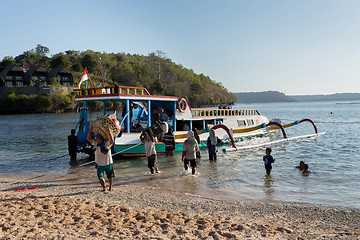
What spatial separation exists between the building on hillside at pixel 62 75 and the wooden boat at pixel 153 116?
268 feet

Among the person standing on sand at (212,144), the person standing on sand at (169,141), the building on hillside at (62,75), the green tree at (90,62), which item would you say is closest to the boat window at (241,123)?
the person standing on sand at (212,144)

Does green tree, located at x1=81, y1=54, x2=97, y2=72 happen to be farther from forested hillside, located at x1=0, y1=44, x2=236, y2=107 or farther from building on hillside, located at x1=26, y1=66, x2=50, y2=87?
building on hillside, located at x1=26, y1=66, x2=50, y2=87

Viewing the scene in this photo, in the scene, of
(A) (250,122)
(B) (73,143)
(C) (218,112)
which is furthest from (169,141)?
(A) (250,122)

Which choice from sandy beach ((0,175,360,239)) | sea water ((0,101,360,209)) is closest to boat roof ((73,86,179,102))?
sea water ((0,101,360,209))

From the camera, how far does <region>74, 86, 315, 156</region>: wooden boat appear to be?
1496cm

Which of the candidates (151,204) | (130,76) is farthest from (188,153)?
(130,76)

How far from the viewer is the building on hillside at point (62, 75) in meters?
93.1

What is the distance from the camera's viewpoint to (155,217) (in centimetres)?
680

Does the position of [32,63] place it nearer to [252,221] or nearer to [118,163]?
[118,163]

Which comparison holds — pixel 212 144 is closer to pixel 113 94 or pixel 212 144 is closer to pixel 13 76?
pixel 113 94

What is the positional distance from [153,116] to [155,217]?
1280 centimetres

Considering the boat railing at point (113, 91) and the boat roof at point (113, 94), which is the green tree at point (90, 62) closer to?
the boat roof at point (113, 94)

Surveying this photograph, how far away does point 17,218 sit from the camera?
6484 mm

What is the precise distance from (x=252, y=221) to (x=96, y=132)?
5419 mm
